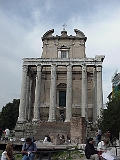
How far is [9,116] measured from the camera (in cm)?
5512

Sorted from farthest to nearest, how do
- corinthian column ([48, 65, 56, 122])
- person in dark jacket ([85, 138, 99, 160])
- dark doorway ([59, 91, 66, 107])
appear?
dark doorway ([59, 91, 66, 107]) < corinthian column ([48, 65, 56, 122]) < person in dark jacket ([85, 138, 99, 160])

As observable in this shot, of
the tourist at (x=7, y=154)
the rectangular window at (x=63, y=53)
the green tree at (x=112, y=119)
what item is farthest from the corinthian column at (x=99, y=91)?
the tourist at (x=7, y=154)

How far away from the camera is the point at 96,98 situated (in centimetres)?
4044

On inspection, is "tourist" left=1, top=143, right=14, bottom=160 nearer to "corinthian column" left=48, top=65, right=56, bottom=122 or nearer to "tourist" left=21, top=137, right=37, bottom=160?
"tourist" left=21, top=137, right=37, bottom=160

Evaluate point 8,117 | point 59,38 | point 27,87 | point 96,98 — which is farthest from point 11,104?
point 96,98

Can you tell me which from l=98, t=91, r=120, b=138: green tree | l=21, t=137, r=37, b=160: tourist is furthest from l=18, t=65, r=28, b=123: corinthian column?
l=21, t=137, r=37, b=160: tourist

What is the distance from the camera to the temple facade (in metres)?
39.7

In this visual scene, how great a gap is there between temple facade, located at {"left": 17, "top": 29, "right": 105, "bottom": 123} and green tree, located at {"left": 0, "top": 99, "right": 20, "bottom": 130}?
12066 mm

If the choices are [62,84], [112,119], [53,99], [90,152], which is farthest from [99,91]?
[90,152]

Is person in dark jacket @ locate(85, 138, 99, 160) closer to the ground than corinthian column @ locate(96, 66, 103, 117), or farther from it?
closer to the ground

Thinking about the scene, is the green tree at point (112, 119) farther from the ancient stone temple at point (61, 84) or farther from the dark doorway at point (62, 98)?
the dark doorway at point (62, 98)

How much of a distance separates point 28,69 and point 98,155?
3587 centimetres

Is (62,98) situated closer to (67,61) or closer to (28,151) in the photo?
(67,61)

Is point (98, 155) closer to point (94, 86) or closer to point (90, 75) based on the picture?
point (94, 86)
